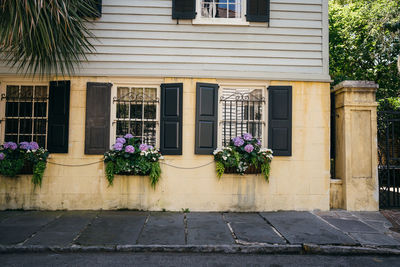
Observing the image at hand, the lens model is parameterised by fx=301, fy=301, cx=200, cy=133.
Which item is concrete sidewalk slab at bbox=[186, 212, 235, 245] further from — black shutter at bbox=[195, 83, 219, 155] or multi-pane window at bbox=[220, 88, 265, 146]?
multi-pane window at bbox=[220, 88, 265, 146]

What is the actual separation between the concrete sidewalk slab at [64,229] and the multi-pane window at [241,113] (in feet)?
11.4

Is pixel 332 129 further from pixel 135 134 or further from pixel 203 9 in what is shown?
pixel 135 134

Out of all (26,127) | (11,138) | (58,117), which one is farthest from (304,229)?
(11,138)

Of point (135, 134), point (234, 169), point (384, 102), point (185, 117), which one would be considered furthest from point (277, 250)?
point (384, 102)

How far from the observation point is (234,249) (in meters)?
4.66

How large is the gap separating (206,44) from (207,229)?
4182 millimetres

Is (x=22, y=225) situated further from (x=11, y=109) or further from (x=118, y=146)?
(x=11, y=109)

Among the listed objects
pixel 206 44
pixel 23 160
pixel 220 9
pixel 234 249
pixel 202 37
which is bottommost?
pixel 234 249

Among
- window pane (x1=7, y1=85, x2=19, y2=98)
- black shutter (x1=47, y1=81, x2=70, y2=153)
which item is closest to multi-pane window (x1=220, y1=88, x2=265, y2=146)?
black shutter (x1=47, y1=81, x2=70, y2=153)

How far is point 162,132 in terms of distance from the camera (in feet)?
22.7

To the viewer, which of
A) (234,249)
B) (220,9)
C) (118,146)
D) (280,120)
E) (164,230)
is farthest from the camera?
(220,9)

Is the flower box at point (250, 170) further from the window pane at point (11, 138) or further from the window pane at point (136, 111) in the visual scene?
the window pane at point (11, 138)

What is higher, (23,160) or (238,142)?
(238,142)

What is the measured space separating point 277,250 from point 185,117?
11.6ft
